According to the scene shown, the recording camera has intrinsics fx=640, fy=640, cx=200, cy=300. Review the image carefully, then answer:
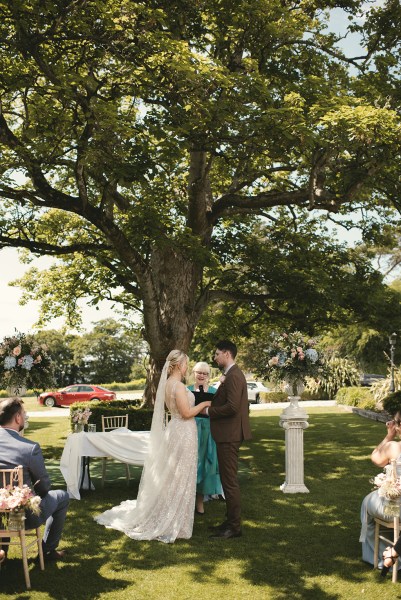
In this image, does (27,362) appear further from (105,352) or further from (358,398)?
(105,352)

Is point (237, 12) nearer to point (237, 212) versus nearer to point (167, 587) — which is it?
point (237, 212)

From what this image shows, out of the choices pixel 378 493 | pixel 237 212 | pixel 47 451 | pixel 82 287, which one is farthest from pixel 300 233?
pixel 378 493

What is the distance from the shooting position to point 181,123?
11.9 m

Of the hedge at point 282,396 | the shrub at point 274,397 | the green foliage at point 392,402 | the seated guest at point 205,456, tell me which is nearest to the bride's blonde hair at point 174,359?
the seated guest at point 205,456

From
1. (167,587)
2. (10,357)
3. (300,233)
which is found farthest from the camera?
(300,233)

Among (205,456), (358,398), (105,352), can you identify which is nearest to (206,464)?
(205,456)

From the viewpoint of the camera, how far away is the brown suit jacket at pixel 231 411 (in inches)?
299

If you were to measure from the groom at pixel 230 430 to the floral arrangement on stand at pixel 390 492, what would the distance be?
2.04 meters

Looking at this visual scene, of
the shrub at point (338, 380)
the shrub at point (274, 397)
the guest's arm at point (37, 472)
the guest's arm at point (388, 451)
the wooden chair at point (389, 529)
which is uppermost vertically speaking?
the shrub at point (338, 380)

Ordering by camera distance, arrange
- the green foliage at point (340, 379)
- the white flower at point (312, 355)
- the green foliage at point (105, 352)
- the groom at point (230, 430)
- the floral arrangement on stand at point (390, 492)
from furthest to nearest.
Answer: the green foliage at point (105, 352), the green foliage at point (340, 379), the white flower at point (312, 355), the groom at point (230, 430), the floral arrangement on stand at point (390, 492)

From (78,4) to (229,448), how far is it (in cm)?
755

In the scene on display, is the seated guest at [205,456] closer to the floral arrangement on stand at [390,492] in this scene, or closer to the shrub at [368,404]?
the floral arrangement on stand at [390,492]

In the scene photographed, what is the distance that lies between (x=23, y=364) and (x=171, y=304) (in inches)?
242

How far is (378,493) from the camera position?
624cm
